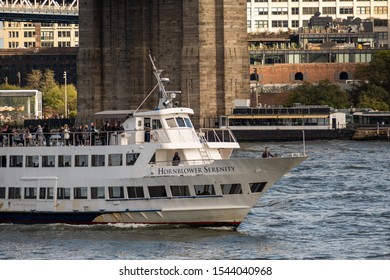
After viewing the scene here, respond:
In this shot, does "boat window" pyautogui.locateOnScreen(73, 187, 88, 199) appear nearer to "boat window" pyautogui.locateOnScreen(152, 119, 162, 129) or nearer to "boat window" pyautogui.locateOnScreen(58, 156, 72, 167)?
"boat window" pyautogui.locateOnScreen(58, 156, 72, 167)

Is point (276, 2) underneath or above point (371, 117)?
above

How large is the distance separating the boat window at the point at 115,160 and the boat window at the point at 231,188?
394cm

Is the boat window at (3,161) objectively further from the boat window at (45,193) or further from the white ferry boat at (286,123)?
the white ferry boat at (286,123)

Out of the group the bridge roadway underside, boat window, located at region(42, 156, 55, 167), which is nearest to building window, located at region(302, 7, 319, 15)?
the bridge roadway underside

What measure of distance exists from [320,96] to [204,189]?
3807 inches

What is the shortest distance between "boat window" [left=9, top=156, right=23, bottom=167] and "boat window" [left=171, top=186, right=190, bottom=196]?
6.34 metres

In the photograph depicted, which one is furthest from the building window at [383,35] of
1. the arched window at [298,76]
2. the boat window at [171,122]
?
the boat window at [171,122]

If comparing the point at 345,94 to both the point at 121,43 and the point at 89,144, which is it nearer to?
the point at 121,43

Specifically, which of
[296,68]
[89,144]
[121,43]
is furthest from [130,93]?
[89,144]

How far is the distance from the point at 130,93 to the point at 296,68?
30.9 meters

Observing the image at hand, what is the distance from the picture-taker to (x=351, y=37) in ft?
598

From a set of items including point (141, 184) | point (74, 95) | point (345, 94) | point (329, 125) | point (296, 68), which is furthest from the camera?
point (74, 95)

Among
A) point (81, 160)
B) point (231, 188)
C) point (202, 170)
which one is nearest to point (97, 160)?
point (81, 160)

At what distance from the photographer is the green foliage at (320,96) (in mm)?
157000
